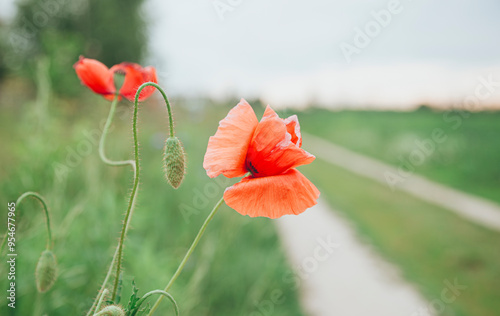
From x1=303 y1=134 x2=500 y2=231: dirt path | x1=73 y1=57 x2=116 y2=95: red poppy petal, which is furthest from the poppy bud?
x1=303 y1=134 x2=500 y2=231: dirt path

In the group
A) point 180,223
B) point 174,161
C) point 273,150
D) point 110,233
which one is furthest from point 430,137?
point 174,161

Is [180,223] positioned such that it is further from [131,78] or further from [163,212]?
[131,78]

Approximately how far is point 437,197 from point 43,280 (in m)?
7.71

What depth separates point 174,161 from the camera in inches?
27.3

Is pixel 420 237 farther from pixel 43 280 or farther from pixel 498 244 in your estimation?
pixel 43 280

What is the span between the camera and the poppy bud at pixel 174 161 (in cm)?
69

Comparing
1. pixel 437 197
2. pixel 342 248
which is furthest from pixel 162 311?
pixel 437 197

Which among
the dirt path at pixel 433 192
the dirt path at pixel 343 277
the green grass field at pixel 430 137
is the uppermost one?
the dirt path at pixel 343 277

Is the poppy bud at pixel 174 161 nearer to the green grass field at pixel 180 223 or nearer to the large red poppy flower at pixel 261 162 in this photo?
the large red poppy flower at pixel 261 162

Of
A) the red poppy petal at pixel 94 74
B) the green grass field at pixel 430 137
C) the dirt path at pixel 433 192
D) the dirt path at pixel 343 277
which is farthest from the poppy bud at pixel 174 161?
the green grass field at pixel 430 137

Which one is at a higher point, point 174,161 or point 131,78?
point 131,78

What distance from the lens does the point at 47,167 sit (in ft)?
7.15

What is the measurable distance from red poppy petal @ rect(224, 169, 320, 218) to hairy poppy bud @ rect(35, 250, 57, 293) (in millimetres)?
393

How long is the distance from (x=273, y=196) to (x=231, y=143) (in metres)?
0.13
